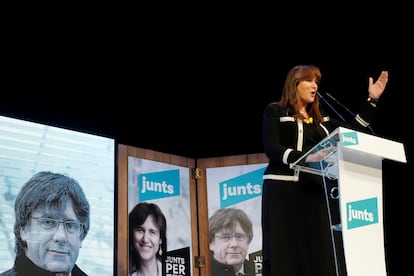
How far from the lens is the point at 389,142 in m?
2.52

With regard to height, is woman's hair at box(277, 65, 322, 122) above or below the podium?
above

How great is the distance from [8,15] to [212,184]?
226cm

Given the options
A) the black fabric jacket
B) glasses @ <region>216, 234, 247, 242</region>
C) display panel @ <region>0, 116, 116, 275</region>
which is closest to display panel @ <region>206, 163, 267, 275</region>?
glasses @ <region>216, 234, 247, 242</region>

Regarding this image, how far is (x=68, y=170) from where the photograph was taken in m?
4.88

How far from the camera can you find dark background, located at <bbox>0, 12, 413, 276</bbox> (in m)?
4.82

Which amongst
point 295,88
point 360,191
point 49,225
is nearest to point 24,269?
point 49,225

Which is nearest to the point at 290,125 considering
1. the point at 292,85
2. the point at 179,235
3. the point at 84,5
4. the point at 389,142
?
the point at 292,85

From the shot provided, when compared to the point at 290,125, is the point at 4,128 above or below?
above

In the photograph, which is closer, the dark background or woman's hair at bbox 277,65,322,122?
woman's hair at bbox 277,65,322,122

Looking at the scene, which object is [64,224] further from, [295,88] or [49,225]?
[295,88]

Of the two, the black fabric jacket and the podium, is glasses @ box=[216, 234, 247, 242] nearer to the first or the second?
the black fabric jacket

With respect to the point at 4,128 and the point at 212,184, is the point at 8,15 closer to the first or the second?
the point at 4,128

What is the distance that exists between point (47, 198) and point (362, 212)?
9.60 ft

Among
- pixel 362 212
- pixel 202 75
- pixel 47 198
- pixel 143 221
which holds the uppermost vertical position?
pixel 202 75
